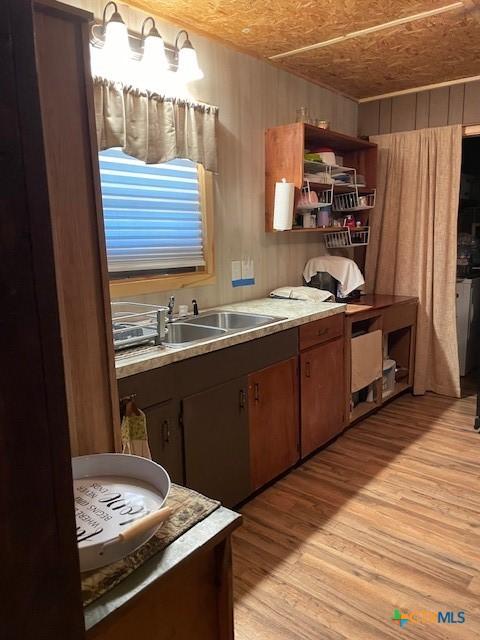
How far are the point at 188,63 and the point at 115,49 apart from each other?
0.41 metres

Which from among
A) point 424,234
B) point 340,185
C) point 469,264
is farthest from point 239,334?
point 469,264

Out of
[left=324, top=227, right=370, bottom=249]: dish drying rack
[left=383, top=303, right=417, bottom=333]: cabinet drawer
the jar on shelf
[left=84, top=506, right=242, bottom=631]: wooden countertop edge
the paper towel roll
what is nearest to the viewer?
[left=84, top=506, right=242, bottom=631]: wooden countertop edge

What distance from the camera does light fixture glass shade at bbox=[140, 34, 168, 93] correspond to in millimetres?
2189

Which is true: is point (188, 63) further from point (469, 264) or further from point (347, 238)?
point (469, 264)

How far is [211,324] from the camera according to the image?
106 inches

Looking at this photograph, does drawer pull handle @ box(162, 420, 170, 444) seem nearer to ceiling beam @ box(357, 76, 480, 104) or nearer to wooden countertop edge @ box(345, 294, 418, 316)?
wooden countertop edge @ box(345, 294, 418, 316)

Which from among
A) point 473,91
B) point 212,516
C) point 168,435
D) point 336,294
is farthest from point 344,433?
point 473,91

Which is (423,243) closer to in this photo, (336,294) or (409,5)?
(336,294)

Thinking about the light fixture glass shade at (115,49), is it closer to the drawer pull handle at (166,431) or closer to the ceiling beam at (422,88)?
the drawer pull handle at (166,431)

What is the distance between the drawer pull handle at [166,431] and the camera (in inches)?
73.2

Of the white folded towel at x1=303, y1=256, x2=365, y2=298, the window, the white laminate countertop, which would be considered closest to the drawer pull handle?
the white laminate countertop

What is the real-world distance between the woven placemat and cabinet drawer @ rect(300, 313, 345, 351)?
Answer: 163 centimetres

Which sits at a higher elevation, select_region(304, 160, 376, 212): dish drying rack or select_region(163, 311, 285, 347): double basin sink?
select_region(304, 160, 376, 212): dish drying rack

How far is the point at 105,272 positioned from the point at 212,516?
581mm
